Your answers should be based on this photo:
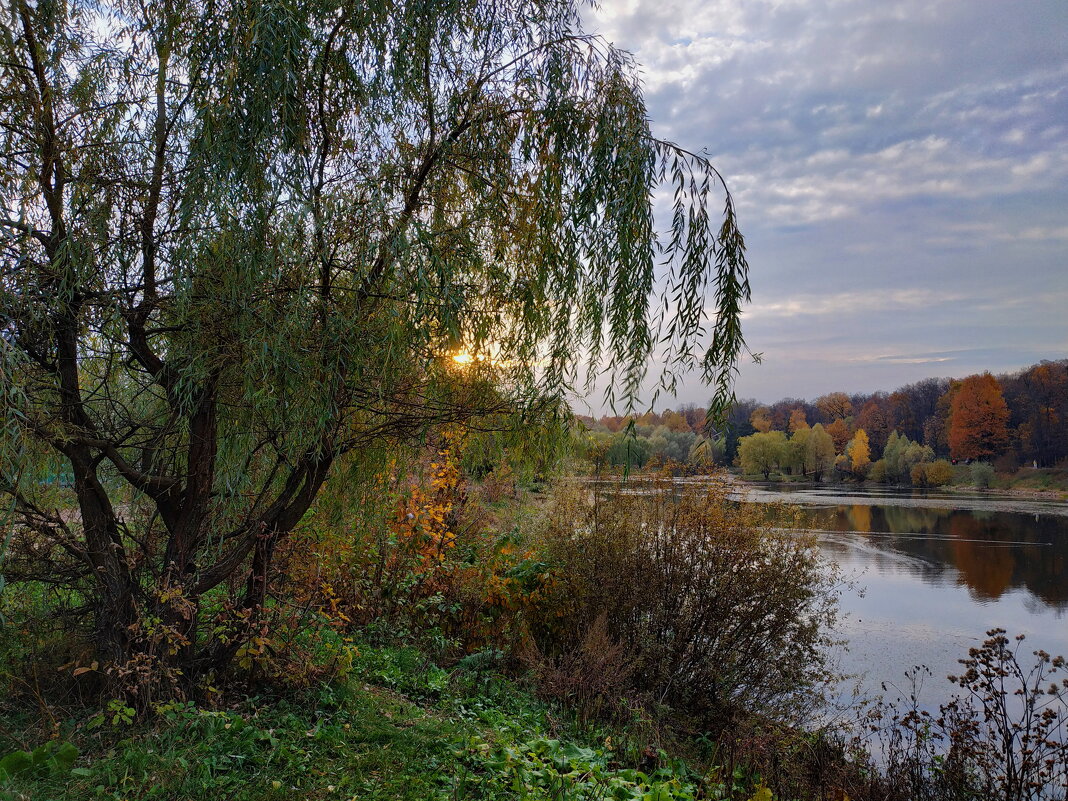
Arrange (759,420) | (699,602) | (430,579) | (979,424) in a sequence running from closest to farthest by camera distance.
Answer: (699,602) → (430,579) → (759,420) → (979,424)

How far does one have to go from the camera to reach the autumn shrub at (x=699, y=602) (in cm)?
648

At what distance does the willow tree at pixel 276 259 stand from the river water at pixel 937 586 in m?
5.23

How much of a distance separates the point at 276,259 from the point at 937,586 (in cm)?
1433

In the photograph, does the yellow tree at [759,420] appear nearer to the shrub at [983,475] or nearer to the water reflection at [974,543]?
the water reflection at [974,543]

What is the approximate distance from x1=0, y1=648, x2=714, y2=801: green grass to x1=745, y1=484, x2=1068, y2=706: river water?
15.2 feet

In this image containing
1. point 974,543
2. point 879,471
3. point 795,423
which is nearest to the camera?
point 974,543

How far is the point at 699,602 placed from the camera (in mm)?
6664

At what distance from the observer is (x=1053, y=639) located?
976 cm

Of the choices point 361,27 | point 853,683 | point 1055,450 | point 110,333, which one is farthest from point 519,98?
point 1055,450

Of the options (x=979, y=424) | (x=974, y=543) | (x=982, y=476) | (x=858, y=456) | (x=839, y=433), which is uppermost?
(x=979, y=424)

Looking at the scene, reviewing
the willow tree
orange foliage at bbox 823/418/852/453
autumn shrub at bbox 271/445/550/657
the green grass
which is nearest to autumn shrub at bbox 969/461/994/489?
orange foliage at bbox 823/418/852/453

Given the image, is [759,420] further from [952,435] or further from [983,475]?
[952,435]

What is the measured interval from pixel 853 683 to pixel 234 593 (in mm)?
7523

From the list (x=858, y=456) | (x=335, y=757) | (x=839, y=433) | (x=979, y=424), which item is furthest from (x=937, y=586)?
(x=839, y=433)
